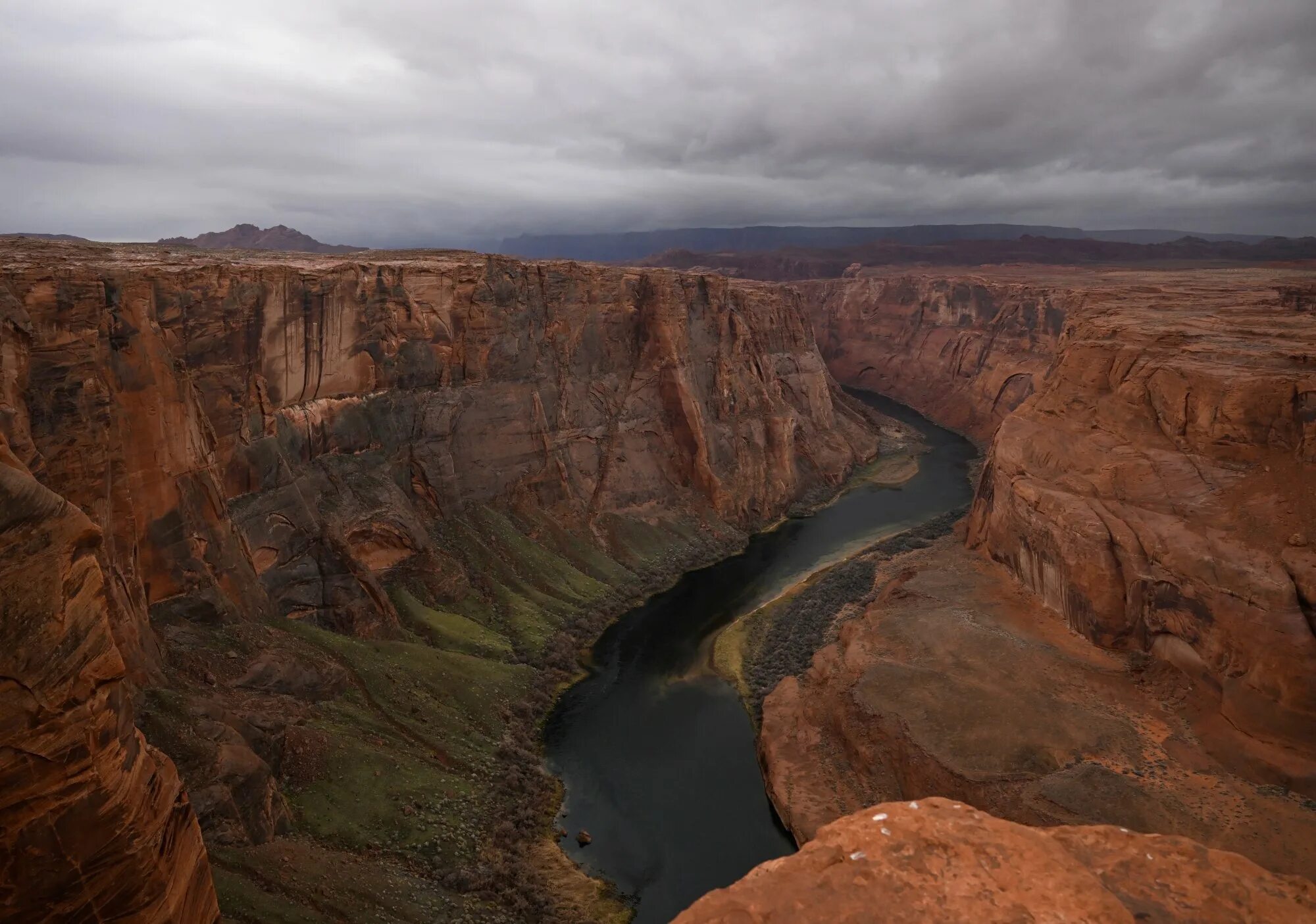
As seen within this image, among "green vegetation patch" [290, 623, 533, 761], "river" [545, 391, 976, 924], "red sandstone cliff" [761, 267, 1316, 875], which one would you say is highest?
"red sandstone cliff" [761, 267, 1316, 875]

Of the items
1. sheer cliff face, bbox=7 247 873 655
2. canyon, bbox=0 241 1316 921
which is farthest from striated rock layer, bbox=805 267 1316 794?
sheer cliff face, bbox=7 247 873 655

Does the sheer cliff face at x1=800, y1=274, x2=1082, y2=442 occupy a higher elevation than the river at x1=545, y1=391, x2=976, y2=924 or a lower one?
higher

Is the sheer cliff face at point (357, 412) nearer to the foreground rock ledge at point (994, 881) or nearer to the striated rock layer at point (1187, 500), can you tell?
the foreground rock ledge at point (994, 881)

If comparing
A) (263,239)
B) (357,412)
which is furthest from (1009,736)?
(263,239)

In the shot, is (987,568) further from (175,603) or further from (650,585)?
(175,603)

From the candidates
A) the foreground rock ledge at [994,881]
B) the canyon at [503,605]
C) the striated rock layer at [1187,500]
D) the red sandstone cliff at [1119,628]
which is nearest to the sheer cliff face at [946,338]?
the striated rock layer at [1187,500]

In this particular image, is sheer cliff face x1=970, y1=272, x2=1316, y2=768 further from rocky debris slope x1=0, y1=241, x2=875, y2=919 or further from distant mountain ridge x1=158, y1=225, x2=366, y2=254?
distant mountain ridge x1=158, y1=225, x2=366, y2=254
